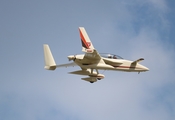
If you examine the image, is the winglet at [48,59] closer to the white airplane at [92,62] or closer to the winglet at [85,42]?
the white airplane at [92,62]

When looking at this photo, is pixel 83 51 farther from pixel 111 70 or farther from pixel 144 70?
pixel 144 70

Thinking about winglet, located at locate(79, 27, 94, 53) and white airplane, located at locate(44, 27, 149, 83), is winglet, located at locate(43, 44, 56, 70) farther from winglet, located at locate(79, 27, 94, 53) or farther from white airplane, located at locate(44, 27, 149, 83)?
winglet, located at locate(79, 27, 94, 53)

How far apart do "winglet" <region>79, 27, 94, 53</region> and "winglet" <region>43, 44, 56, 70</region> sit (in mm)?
8947

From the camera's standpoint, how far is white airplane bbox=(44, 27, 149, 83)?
84.3 metres

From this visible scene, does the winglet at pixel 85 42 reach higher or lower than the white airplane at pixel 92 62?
higher

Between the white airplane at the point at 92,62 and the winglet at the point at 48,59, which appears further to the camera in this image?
the winglet at the point at 48,59

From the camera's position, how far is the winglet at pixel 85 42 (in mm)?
83863

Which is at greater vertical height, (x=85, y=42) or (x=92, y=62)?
(x=85, y=42)

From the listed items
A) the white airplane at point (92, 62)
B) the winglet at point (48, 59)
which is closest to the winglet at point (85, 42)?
the white airplane at point (92, 62)

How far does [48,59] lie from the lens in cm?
9225

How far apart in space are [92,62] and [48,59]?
36.4 ft

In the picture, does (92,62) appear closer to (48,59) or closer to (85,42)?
(85,42)

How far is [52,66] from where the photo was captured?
91.5m

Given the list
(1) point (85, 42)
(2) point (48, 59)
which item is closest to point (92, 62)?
(1) point (85, 42)
